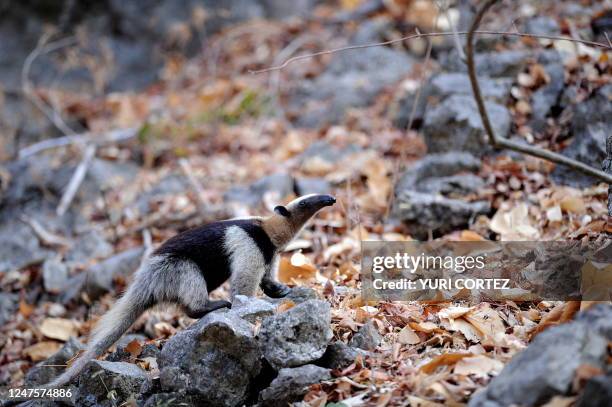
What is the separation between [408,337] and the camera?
13.5 feet

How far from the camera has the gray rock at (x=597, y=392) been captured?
2621 mm

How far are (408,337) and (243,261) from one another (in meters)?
1.51

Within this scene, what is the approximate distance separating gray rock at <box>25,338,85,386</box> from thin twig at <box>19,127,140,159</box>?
18.4 ft

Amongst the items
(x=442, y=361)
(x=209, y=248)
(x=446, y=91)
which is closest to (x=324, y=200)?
(x=209, y=248)

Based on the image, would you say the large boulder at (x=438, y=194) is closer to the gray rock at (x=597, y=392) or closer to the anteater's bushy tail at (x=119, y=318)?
the anteater's bushy tail at (x=119, y=318)

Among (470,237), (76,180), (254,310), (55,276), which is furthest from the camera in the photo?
(76,180)

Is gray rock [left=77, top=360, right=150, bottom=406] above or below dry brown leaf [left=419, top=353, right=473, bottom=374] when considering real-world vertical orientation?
below

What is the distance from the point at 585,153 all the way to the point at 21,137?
30.4 feet

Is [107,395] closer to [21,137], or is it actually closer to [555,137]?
[555,137]

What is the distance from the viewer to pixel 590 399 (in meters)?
2.67

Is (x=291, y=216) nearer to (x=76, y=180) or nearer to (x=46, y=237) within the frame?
(x=46, y=237)

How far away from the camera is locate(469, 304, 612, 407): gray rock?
114 inches

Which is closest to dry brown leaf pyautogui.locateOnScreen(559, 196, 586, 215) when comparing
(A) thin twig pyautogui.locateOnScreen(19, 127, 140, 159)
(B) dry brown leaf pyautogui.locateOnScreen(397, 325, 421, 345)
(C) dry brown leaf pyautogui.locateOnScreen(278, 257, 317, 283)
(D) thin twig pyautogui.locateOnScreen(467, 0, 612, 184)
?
(D) thin twig pyautogui.locateOnScreen(467, 0, 612, 184)

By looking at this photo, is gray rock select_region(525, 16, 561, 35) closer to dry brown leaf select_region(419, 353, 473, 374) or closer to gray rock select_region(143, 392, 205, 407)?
dry brown leaf select_region(419, 353, 473, 374)
